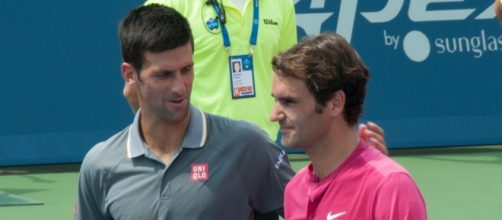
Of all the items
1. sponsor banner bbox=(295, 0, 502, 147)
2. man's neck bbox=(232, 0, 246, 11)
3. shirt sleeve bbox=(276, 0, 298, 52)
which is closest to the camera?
man's neck bbox=(232, 0, 246, 11)

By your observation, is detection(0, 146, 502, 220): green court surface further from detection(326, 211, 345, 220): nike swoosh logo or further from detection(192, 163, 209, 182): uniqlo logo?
detection(326, 211, 345, 220): nike swoosh logo

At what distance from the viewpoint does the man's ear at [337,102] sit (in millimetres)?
3396

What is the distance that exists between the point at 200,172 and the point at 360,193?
0.78m

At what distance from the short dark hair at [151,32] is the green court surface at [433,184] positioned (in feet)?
15.6

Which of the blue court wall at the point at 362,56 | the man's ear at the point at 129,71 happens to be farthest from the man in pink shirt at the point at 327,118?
the blue court wall at the point at 362,56

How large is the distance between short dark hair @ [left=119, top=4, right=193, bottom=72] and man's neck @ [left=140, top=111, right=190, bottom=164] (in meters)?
0.19

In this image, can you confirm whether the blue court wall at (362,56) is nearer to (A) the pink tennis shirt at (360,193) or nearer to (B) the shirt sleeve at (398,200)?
(A) the pink tennis shirt at (360,193)

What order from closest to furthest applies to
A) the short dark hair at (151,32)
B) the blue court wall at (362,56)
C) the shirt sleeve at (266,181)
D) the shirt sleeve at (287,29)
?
the short dark hair at (151,32) → the shirt sleeve at (266,181) → the shirt sleeve at (287,29) → the blue court wall at (362,56)

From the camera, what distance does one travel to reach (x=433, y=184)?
32.1 feet

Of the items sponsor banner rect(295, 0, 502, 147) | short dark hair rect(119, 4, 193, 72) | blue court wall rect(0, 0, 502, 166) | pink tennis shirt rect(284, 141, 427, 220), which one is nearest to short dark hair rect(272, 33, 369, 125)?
pink tennis shirt rect(284, 141, 427, 220)

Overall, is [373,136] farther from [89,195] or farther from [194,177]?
[89,195]

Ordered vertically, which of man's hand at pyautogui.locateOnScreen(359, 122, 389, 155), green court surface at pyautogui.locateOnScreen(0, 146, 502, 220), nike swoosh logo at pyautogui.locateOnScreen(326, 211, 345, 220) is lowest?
green court surface at pyautogui.locateOnScreen(0, 146, 502, 220)

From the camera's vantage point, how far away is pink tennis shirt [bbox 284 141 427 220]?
10.4ft

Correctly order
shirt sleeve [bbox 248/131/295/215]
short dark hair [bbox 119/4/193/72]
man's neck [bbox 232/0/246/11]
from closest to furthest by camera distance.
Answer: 1. short dark hair [bbox 119/4/193/72]
2. shirt sleeve [bbox 248/131/295/215]
3. man's neck [bbox 232/0/246/11]
